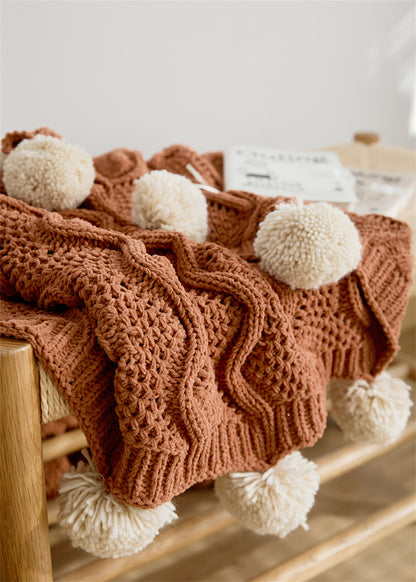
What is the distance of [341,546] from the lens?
804mm

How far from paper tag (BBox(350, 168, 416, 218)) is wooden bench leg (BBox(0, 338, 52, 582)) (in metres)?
0.57

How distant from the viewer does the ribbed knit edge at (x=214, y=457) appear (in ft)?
1.66

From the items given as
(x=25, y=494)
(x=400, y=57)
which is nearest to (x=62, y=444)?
(x=25, y=494)

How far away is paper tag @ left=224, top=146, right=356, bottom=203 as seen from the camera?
85cm

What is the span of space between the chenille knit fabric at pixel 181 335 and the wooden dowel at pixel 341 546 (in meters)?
0.24

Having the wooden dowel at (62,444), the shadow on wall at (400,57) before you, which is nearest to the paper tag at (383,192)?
the wooden dowel at (62,444)

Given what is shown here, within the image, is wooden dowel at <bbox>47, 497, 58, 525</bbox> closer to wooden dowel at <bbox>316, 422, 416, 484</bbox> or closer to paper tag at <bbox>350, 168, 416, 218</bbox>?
wooden dowel at <bbox>316, 422, 416, 484</bbox>

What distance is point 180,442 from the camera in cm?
51

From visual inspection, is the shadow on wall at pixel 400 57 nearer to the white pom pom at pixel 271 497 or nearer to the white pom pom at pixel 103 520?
the white pom pom at pixel 271 497

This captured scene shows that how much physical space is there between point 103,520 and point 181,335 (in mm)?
184

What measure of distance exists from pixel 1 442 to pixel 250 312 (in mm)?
251

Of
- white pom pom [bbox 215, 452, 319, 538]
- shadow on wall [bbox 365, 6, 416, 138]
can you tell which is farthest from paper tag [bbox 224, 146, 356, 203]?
shadow on wall [bbox 365, 6, 416, 138]

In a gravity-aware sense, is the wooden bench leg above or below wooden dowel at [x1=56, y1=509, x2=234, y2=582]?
above

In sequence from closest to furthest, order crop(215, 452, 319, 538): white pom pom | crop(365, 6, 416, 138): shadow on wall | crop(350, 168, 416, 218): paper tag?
crop(215, 452, 319, 538): white pom pom → crop(350, 168, 416, 218): paper tag → crop(365, 6, 416, 138): shadow on wall
